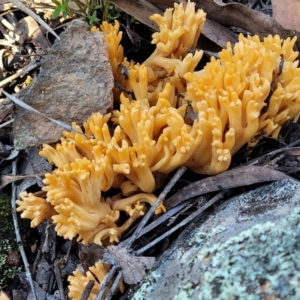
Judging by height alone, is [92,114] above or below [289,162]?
below

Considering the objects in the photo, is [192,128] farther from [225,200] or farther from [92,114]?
[92,114]

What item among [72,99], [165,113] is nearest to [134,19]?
[72,99]

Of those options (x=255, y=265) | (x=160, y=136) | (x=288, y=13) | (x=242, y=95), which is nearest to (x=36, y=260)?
(x=160, y=136)

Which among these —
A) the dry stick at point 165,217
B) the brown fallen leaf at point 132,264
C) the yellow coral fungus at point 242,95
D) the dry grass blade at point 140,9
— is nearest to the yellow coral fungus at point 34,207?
the brown fallen leaf at point 132,264

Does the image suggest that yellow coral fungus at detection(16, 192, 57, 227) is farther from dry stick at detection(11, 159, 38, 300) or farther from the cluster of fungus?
dry stick at detection(11, 159, 38, 300)

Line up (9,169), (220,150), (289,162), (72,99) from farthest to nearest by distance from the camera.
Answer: (9,169), (72,99), (289,162), (220,150)

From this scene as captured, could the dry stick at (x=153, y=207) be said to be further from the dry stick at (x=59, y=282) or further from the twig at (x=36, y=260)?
the twig at (x=36, y=260)

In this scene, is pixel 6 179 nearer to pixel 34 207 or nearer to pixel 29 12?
pixel 34 207
